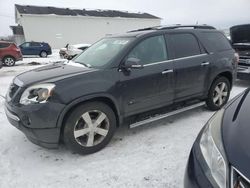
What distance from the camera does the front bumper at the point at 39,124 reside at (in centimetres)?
332

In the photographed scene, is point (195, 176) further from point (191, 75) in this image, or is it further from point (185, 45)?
point (185, 45)

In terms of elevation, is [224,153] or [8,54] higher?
[224,153]

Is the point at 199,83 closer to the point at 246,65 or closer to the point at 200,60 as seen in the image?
the point at 200,60

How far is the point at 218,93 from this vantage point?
17.7ft

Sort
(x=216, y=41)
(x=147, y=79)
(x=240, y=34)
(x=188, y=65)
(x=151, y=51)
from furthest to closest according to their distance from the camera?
(x=240, y=34) < (x=216, y=41) < (x=188, y=65) < (x=151, y=51) < (x=147, y=79)

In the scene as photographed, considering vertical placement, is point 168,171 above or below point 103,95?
below

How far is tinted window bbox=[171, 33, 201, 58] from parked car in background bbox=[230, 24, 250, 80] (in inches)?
134

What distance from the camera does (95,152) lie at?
3.77m

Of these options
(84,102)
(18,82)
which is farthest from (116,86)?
(18,82)

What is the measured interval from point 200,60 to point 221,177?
342cm

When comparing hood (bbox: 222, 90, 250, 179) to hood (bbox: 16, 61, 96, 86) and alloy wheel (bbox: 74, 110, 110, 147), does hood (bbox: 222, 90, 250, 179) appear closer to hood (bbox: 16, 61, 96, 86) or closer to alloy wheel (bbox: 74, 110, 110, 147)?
alloy wheel (bbox: 74, 110, 110, 147)

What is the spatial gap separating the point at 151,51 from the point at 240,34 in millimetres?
5376

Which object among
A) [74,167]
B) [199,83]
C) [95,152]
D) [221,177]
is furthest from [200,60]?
[221,177]

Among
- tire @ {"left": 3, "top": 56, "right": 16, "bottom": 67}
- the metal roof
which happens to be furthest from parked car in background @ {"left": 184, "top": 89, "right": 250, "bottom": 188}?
the metal roof
